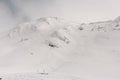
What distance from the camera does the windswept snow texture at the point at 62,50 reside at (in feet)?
70.5

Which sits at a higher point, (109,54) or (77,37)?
(77,37)

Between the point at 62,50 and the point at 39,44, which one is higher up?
the point at 39,44

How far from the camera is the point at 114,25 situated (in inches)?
1270

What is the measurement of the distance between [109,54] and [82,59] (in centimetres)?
362

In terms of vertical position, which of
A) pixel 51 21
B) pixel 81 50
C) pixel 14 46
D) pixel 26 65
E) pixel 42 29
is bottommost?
pixel 26 65

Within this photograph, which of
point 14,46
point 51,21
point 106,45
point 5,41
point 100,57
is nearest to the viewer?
point 100,57

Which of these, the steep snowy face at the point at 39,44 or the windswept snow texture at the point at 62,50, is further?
the steep snowy face at the point at 39,44

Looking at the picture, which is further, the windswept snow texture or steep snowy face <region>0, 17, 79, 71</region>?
steep snowy face <region>0, 17, 79, 71</region>

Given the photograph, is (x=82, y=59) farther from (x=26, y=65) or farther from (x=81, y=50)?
(x=26, y=65)

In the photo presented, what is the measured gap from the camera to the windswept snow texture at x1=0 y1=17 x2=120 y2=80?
21.5m

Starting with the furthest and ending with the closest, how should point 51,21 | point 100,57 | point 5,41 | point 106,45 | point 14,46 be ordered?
point 51,21 → point 5,41 → point 14,46 → point 106,45 → point 100,57

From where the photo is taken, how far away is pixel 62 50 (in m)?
29.7

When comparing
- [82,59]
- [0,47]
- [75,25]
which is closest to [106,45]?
[82,59]

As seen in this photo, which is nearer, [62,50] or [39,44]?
[62,50]
